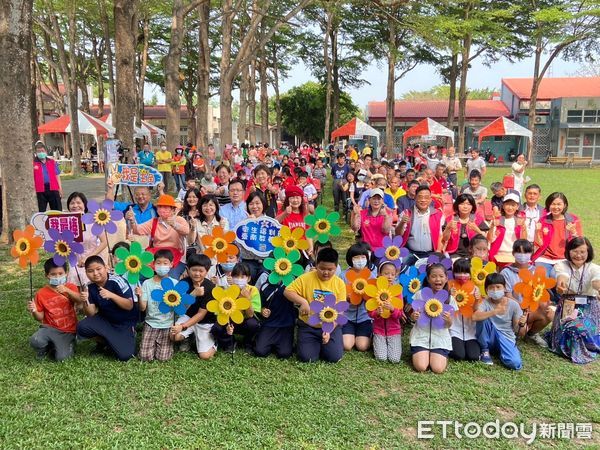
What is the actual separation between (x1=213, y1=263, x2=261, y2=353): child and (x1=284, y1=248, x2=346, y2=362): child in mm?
354

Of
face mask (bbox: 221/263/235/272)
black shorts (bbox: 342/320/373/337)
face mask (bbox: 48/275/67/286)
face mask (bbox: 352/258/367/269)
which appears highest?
face mask (bbox: 352/258/367/269)

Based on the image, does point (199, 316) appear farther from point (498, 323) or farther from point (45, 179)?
point (45, 179)

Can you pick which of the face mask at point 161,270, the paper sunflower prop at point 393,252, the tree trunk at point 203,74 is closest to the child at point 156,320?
the face mask at point 161,270

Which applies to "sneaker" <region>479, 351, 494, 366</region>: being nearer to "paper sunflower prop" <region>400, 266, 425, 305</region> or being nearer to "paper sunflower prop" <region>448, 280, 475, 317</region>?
"paper sunflower prop" <region>448, 280, 475, 317</region>

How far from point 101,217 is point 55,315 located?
0.97 m

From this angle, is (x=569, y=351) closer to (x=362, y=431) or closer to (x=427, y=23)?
(x=362, y=431)

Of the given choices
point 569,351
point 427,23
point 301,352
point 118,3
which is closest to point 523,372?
point 569,351

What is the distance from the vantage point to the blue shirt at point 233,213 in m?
5.37

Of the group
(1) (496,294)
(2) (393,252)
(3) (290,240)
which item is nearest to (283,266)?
(3) (290,240)

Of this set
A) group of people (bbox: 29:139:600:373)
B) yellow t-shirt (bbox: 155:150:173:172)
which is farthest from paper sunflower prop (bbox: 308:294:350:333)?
yellow t-shirt (bbox: 155:150:173:172)

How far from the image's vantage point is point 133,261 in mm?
4090

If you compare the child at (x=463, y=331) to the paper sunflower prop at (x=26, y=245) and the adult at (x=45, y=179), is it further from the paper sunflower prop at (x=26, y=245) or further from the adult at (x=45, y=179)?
the adult at (x=45, y=179)

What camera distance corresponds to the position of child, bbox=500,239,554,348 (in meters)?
4.58

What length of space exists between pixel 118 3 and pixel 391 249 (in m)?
7.64
